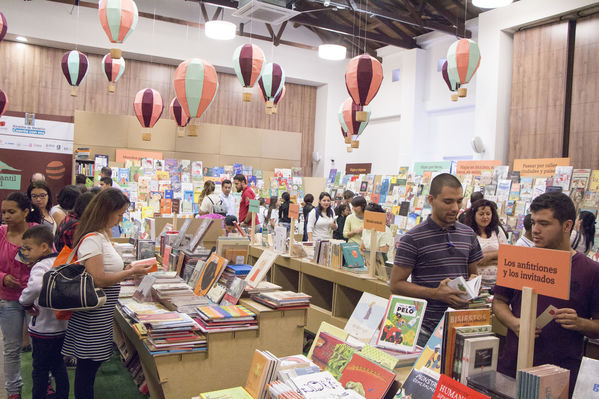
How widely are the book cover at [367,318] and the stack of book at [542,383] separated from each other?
3.93 ft

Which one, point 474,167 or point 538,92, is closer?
point 474,167

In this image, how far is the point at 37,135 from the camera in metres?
10.7

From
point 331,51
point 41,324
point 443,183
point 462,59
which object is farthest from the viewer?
point 331,51

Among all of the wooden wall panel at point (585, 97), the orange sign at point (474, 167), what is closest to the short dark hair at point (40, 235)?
the orange sign at point (474, 167)

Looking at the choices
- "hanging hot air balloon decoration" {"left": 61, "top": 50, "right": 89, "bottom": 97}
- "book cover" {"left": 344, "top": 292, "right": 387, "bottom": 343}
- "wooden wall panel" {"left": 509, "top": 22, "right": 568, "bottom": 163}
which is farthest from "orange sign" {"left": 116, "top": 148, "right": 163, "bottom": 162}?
"book cover" {"left": 344, "top": 292, "right": 387, "bottom": 343}

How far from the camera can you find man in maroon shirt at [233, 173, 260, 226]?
24.0 feet

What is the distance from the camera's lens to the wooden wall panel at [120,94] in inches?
447

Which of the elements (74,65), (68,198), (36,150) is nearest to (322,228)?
(68,198)

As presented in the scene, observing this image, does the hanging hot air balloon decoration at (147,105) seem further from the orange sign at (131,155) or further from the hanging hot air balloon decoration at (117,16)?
the orange sign at (131,155)

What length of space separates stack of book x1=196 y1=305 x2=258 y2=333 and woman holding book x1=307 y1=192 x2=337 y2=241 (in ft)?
13.0

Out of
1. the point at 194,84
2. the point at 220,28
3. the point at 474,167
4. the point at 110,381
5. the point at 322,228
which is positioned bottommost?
the point at 110,381

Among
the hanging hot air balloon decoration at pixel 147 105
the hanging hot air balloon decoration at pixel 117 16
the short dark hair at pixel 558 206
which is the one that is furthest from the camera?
the hanging hot air balloon decoration at pixel 147 105

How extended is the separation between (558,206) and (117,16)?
523 centimetres

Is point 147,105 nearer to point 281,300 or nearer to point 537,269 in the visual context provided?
point 281,300
